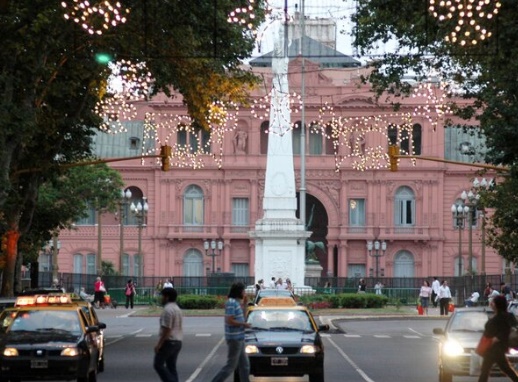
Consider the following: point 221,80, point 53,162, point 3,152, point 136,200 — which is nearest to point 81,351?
point 3,152

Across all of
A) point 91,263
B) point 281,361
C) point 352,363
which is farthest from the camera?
point 91,263

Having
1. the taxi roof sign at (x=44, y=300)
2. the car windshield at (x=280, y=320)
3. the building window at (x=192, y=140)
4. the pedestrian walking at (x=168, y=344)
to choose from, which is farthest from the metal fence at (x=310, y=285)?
the pedestrian walking at (x=168, y=344)

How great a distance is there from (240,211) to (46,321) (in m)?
89.3

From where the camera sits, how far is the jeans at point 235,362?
80.2ft

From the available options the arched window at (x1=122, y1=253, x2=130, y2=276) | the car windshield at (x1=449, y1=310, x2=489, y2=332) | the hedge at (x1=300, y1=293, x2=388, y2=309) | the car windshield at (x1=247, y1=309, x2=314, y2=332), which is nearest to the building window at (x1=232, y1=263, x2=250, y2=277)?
the arched window at (x1=122, y1=253, x2=130, y2=276)

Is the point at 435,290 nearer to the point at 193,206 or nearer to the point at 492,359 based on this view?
the point at 193,206

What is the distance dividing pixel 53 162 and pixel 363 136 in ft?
225

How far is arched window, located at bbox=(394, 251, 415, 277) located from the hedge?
38.4m

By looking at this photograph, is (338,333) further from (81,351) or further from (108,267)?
(108,267)

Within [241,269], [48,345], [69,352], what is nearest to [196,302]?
[241,269]

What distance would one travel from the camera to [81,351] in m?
28.1

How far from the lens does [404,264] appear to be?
116 m

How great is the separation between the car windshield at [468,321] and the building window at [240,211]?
287 ft

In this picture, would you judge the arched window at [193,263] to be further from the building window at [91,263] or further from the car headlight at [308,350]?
the car headlight at [308,350]
